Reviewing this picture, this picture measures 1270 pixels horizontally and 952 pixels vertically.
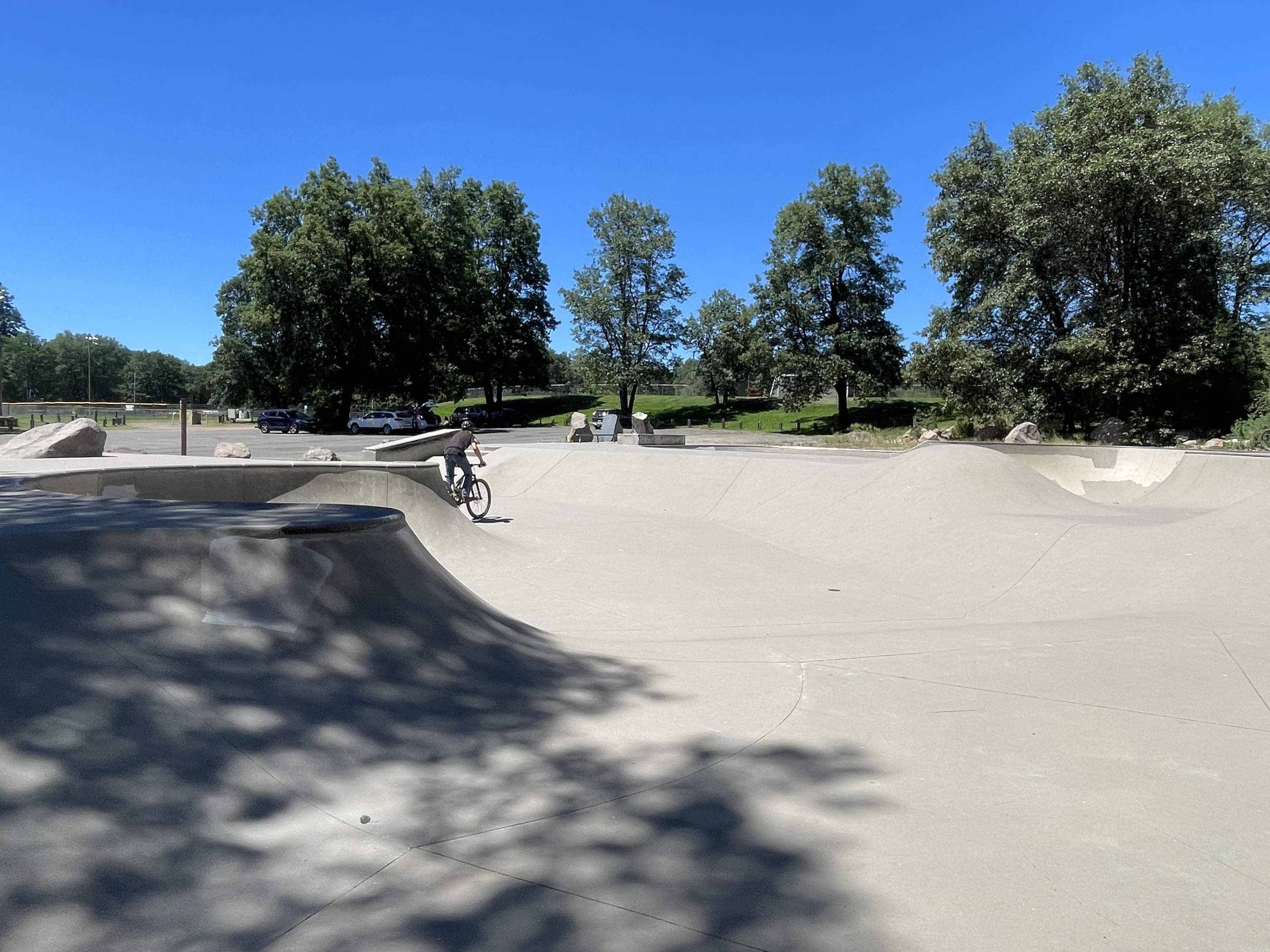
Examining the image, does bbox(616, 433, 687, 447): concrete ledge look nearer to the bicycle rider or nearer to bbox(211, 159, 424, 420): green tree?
the bicycle rider

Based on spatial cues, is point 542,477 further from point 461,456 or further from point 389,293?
point 389,293

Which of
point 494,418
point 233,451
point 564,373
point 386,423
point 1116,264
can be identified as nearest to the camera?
point 233,451

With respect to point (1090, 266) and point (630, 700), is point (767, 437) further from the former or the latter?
point (630, 700)

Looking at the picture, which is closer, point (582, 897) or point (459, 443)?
point (582, 897)

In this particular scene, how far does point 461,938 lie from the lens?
2441 mm

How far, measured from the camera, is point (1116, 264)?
30.9 meters

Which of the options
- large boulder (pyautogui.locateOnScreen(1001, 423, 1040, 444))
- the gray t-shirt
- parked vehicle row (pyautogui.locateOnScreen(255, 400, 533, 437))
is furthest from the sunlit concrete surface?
parked vehicle row (pyautogui.locateOnScreen(255, 400, 533, 437))

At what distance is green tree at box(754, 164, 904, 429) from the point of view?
47969 millimetres

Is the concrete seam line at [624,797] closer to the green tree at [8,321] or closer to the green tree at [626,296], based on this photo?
the green tree at [626,296]

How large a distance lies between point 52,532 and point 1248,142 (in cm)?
4191

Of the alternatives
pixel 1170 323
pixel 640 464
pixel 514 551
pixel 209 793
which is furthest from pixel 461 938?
pixel 1170 323

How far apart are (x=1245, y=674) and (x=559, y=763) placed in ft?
14.5

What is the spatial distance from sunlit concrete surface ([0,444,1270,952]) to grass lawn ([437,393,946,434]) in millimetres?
36177

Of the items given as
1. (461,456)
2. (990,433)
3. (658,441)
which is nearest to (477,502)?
(461,456)
